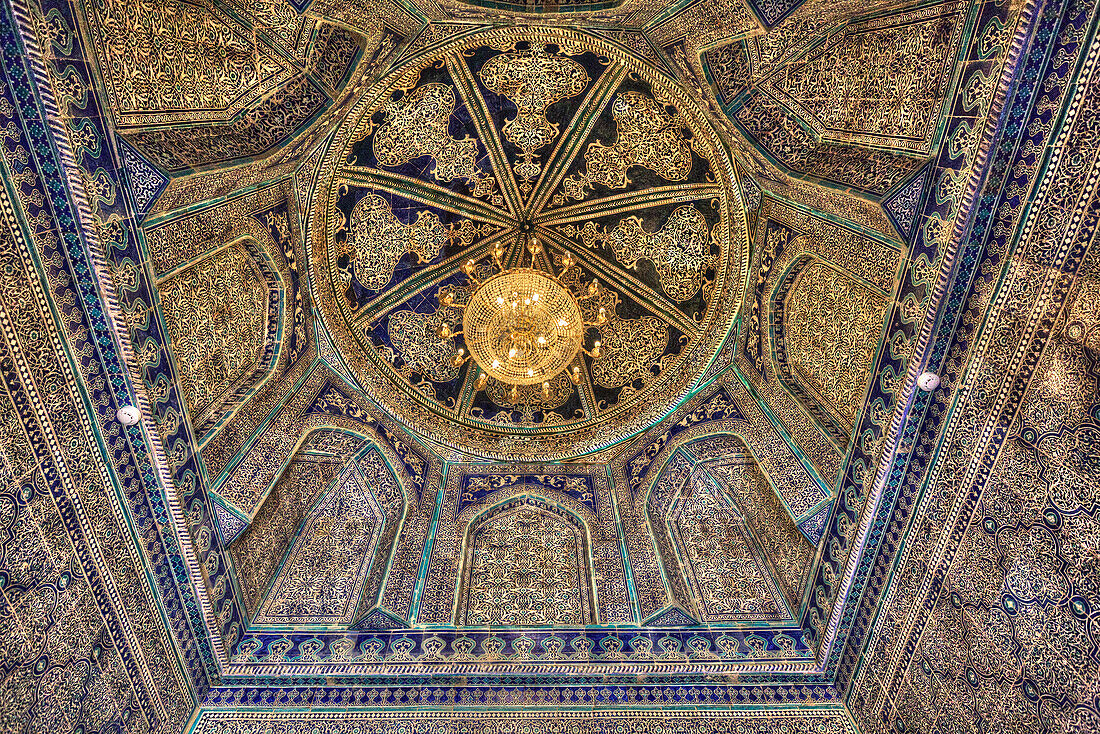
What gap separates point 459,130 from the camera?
597cm

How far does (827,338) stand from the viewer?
5340 mm

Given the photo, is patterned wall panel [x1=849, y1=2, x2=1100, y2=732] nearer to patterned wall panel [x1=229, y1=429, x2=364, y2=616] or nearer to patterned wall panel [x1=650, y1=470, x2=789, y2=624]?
patterned wall panel [x1=650, y1=470, x2=789, y2=624]

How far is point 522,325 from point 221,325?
8.67ft

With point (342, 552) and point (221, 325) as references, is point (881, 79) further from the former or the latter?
point (342, 552)

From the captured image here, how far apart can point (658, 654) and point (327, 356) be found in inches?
175

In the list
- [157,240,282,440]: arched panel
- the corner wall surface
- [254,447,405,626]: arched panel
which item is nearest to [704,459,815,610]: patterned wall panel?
[254,447,405,626]: arched panel

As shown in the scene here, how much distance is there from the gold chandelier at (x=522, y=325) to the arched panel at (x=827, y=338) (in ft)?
6.12

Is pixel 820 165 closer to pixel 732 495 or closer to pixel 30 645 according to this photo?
pixel 732 495

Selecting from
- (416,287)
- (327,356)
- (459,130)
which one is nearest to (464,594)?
(327,356)

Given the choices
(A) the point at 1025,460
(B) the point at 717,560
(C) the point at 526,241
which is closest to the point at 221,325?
(C) the point at 526,241

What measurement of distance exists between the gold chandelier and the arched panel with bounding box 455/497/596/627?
1.80 metres

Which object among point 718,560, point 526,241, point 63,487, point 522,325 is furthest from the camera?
point 526,241

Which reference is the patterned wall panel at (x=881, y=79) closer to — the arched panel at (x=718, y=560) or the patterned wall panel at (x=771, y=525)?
the patterned wall panel at (x=771, y=525)

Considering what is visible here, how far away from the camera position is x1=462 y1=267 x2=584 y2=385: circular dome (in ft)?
18.2
